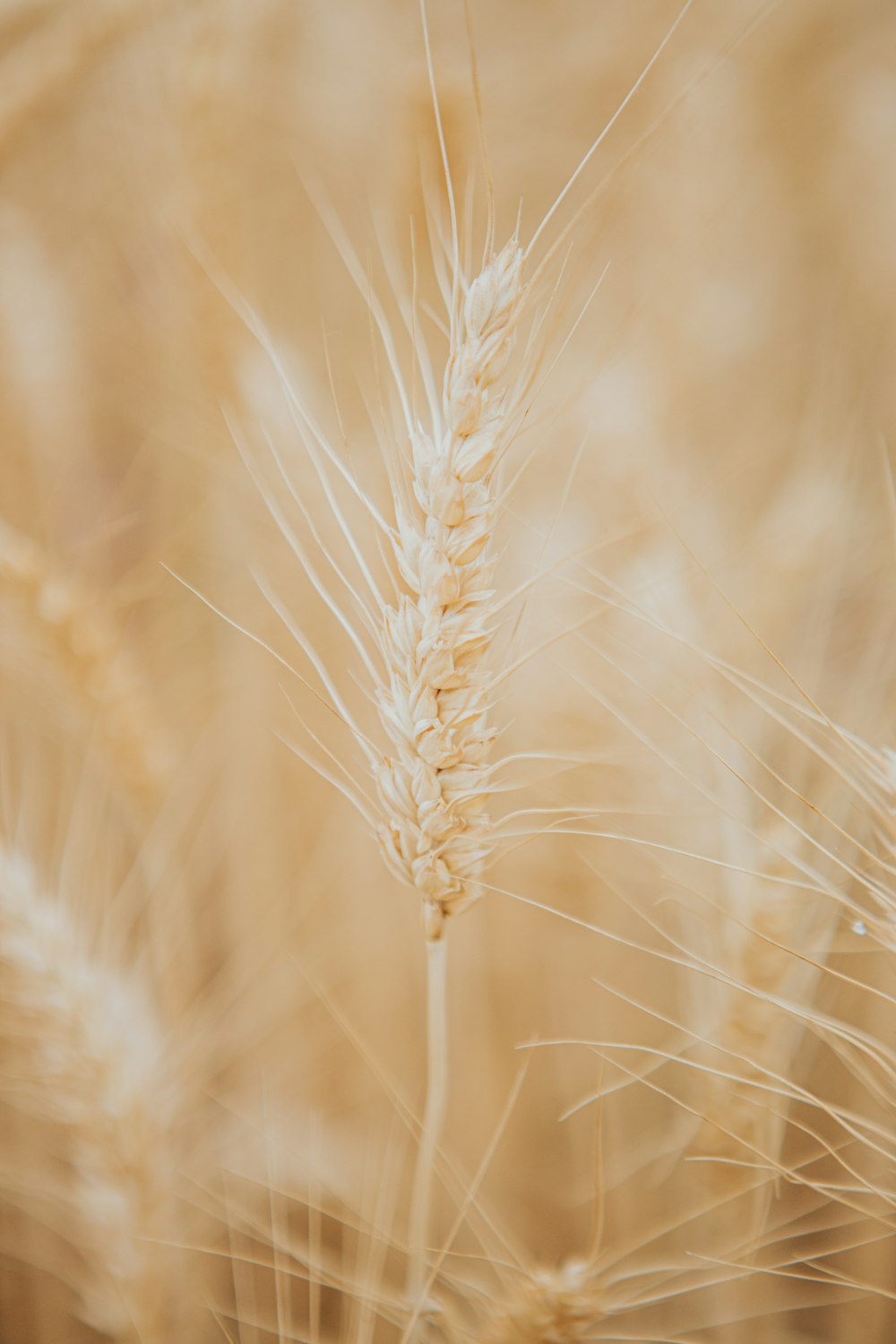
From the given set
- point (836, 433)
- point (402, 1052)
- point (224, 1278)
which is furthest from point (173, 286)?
point (224, 1278)

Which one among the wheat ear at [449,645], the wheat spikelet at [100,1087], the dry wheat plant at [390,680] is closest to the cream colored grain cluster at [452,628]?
the wheat ear at [449,645]

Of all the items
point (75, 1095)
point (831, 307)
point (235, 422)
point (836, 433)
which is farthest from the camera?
point (831, 307)

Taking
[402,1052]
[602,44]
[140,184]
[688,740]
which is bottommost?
[402,1052]

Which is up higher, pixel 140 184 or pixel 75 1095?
pixel 140 184

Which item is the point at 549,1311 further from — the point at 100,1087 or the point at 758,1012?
the point at 100,1087

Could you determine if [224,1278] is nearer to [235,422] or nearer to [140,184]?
[235,422]

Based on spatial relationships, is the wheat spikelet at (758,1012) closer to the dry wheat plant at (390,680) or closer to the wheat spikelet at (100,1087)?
the dry wheat plant at (390,680)

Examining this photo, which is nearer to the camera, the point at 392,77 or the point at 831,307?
the point at 392,77
